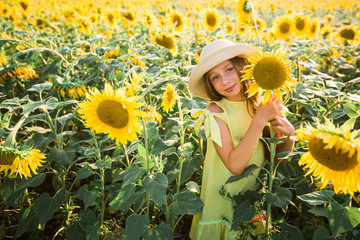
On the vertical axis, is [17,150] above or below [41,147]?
above

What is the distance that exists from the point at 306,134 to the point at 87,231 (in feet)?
4.68

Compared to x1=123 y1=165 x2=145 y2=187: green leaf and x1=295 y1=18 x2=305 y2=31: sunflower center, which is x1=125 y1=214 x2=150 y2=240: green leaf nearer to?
x1=123 y1=165 x2=145 y2=187: green leaf

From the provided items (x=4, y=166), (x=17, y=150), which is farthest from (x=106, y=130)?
(x=4, y=166)

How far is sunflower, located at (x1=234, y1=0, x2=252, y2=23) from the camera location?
263cm

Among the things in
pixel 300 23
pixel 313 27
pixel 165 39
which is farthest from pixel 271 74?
pixel 313 27

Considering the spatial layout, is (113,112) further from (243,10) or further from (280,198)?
(243,10)

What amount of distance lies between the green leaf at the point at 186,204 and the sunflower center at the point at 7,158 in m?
0.87

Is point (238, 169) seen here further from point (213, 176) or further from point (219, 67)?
point (219, 67)

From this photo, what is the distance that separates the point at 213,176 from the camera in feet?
5.65

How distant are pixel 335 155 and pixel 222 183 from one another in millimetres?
803

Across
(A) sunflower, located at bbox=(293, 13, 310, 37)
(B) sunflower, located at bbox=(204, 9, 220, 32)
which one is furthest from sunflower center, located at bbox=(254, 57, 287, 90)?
(B) sunflower, located at bbox=(204, 9, 220, 32)

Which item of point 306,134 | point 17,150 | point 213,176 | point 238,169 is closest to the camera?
point 306,134

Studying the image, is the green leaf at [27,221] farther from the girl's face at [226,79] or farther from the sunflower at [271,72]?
the sunflower at [271,72]

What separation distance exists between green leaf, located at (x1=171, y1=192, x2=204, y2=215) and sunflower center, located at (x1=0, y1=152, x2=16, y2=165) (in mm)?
867
